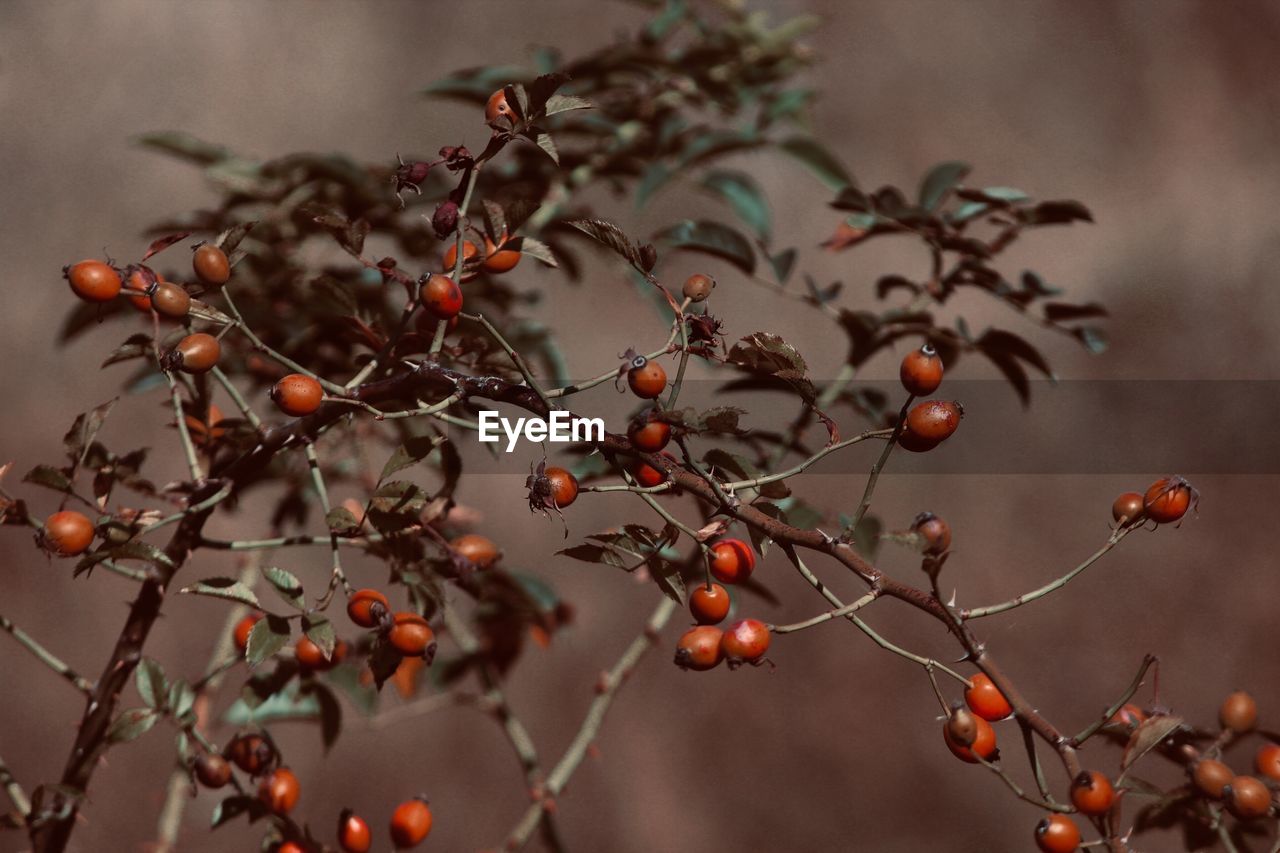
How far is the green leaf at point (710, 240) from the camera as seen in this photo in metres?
0.71

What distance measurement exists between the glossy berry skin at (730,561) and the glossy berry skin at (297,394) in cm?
17

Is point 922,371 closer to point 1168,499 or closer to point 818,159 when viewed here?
point 1168,499

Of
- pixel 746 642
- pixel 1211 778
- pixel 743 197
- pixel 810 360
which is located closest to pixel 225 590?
pixel 746 642

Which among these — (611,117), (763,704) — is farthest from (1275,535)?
(611,117)

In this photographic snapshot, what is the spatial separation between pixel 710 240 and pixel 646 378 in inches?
13.6

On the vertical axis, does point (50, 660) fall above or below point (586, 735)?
above

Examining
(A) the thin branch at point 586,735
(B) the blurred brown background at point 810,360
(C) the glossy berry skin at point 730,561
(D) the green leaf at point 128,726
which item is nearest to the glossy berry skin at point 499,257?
(C) the glossy berry skin at point 730,561

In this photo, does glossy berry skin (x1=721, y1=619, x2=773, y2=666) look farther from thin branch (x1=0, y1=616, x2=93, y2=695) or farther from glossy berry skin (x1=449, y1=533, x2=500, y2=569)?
thin branch (x1=0, y1=616, x2=93, y2=695)

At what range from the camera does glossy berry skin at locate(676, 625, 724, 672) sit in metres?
0.43

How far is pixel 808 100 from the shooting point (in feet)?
2.97

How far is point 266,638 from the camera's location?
472 millimetres

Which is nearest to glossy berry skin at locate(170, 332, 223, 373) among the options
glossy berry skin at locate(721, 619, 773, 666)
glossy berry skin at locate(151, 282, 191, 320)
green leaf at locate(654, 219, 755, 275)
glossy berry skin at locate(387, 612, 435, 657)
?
glossy berry skin at locate(151, 282, 191, 320)

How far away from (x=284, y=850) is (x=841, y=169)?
62 cm

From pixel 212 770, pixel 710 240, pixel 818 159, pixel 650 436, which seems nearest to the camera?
pixel 650 436
